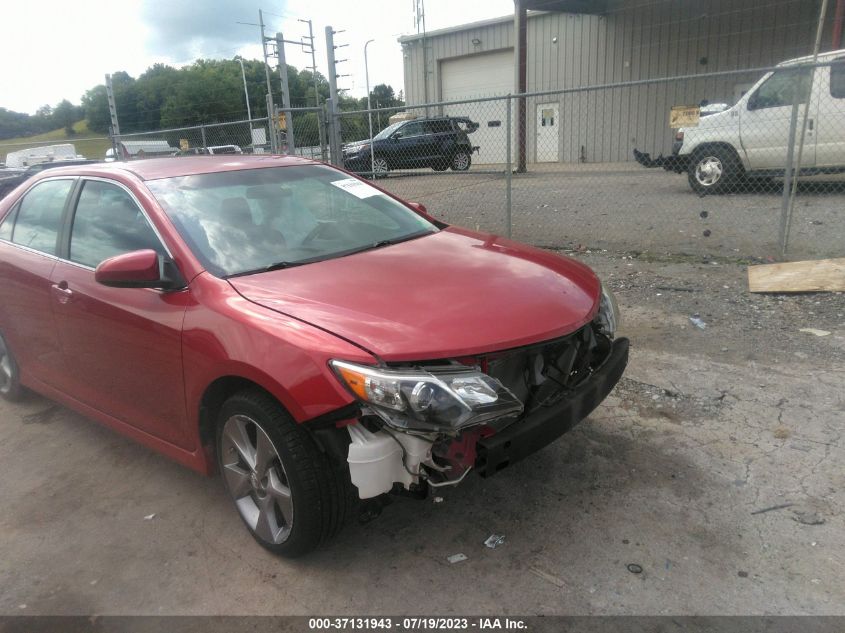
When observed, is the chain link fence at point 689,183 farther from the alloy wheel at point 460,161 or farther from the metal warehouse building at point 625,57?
the metal warehouse building at point 625,57

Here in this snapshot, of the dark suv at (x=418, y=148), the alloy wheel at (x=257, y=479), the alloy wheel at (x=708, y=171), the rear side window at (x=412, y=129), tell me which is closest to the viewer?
the alloy wheel at (x=257, y=479)

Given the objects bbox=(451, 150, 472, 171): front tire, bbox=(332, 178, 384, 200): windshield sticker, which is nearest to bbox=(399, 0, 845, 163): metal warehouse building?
bbox=(451, 150, 472, 171): front tire

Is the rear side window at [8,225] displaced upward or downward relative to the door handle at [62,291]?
upward

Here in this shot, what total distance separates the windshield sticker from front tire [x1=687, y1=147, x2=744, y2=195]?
8031 millimetres

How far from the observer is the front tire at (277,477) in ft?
7.74

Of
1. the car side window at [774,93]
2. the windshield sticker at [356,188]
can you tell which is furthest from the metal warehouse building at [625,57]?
the windshield sticker at [356,188]

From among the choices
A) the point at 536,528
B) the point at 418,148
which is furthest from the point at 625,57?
the point at 536,528

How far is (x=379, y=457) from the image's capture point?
221 cm

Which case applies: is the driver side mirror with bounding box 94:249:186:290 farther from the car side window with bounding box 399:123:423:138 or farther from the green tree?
the green tree

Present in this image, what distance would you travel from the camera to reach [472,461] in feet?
7.55

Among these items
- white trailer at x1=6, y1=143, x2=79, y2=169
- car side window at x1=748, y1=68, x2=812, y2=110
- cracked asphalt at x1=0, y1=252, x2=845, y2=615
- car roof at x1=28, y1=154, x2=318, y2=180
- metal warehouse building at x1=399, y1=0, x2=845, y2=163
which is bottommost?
cracked asphalt at x1=0, y1=252, x2=845, y2=615

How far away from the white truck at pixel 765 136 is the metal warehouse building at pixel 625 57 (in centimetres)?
549

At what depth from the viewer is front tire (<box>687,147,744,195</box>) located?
32.7 ft

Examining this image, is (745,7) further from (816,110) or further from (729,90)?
(816,110)
